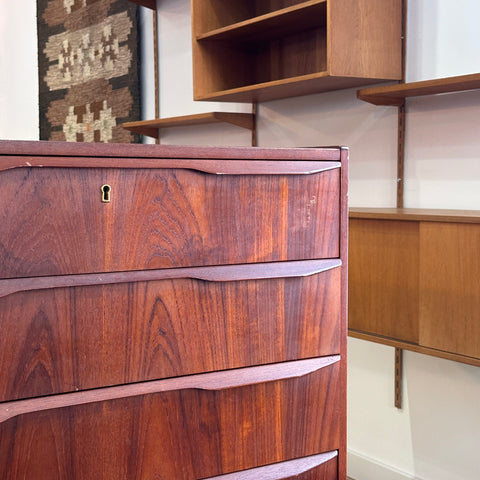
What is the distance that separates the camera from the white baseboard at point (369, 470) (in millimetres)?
2408

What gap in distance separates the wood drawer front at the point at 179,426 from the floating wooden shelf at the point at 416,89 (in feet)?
2.92

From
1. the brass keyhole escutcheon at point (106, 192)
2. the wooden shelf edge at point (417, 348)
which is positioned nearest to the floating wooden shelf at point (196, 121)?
the wooden shelf edge at point (417, 348)

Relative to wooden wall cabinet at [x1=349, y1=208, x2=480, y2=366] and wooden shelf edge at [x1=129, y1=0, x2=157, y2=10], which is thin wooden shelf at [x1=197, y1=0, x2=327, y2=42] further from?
wooden shelf edge at [x1=129, y1=0, x2=157, y2=10]

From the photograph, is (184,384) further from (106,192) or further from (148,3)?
(148,3)

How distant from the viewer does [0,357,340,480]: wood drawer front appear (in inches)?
48.3

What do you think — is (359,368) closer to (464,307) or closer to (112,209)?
(464,307)

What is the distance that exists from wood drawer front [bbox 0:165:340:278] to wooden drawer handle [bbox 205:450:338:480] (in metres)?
0.45

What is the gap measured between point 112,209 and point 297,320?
47 centimetres

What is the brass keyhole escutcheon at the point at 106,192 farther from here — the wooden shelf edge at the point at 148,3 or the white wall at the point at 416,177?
the wooden shelf edge at the point at 148,3

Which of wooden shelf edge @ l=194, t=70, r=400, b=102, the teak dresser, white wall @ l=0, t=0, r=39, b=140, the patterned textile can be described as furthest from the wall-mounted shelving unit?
white wall @ l=0, t=0, r=39, b=140

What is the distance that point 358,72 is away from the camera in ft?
6.89

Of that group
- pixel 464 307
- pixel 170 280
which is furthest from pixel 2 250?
pixel 464 307

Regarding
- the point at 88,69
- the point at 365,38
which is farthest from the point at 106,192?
the point at 88,69

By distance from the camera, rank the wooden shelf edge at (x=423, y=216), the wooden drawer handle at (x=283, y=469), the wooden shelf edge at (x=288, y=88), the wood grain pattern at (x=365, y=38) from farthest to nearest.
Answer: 1. the wooden shelf edge at (x=288, y=88)
2. the wood grain pattern at (x=365, y=38)
3. the wooden shelf edge at (x=423, y=216)
4. the wooden drawer handle at (x=283, y=469)
